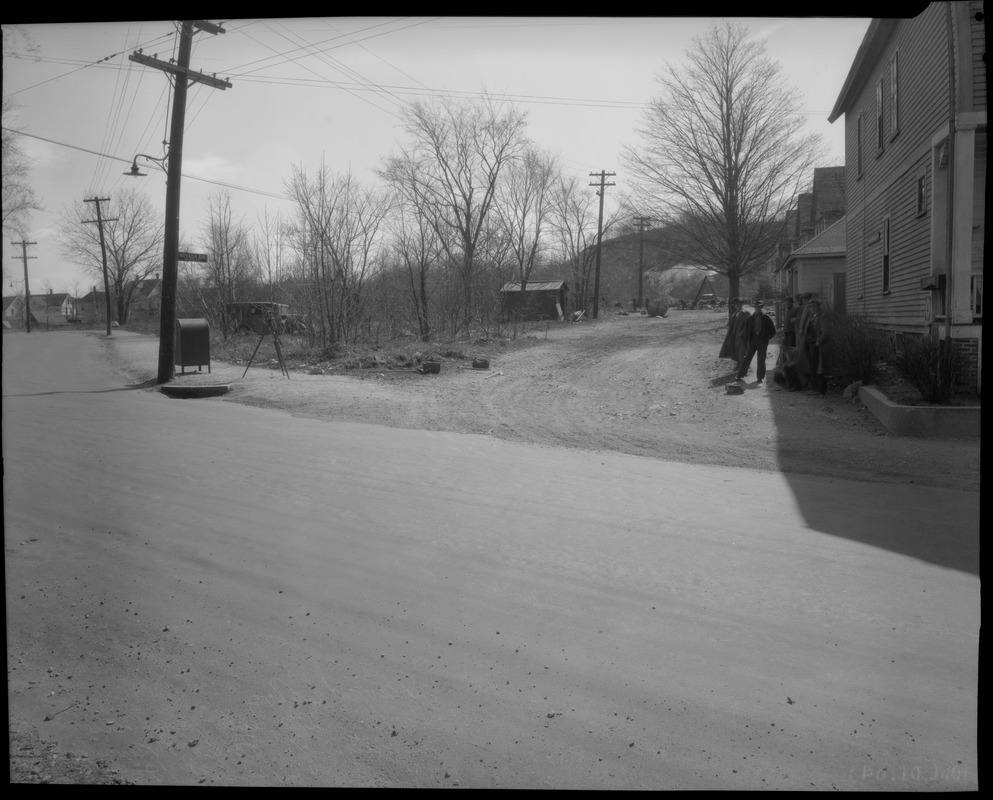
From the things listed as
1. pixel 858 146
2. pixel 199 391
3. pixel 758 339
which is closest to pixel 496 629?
pixel 758 339

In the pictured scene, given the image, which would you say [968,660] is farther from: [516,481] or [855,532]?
[516,481]

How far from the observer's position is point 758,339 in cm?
1652

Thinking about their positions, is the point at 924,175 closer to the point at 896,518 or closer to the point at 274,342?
the point at 896,518

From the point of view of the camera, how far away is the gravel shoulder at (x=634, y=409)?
33.3 ft

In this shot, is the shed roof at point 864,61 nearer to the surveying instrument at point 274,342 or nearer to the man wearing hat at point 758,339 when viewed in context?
the man wearing hat at point 758,339

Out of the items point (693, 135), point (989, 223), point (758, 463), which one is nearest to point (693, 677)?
point (989, 223)

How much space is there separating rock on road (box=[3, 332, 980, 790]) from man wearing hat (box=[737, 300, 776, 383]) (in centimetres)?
798

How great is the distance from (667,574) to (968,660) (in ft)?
6.27

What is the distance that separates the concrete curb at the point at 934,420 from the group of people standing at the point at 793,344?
3372 mm

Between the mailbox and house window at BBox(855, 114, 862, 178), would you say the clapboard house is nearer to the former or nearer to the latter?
house window at BBox(855, 114, 862, 178)

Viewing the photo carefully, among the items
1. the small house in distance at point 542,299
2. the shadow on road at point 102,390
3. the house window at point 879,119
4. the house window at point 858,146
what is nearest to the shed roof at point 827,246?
the house window at point 858,146

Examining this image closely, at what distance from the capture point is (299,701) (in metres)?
3.97

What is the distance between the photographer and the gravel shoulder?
10148 millimetres

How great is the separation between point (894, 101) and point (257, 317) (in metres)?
24.7
